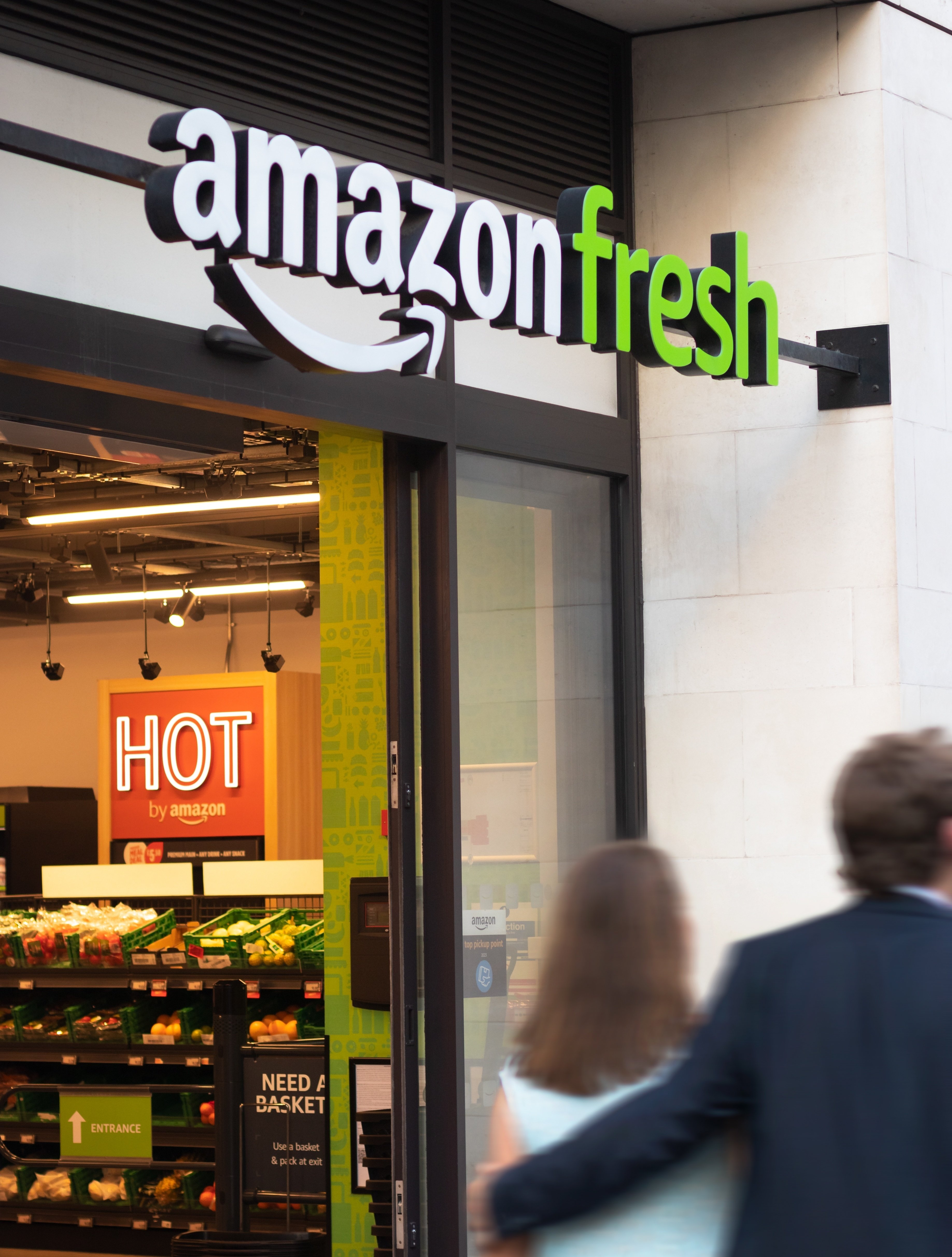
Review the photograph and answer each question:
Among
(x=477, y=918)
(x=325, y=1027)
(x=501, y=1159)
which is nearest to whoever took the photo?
(x=501, y=1159)

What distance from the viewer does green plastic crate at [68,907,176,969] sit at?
807cm

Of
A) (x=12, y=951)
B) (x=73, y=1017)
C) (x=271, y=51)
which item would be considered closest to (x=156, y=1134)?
(x=73, y=1017)

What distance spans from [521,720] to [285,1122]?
1.82 metres

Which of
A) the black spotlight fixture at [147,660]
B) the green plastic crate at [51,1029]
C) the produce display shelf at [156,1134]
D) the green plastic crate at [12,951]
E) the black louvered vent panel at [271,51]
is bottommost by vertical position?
the produce display shelf at [156,1134]

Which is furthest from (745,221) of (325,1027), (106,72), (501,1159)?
(501,1159)

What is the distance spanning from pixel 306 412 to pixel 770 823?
2329 mm

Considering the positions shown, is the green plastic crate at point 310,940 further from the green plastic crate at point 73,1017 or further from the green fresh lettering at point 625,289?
the green fresh lettering at point 625,289

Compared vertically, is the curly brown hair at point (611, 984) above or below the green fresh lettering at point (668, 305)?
below

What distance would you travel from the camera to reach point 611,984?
2.02 metres

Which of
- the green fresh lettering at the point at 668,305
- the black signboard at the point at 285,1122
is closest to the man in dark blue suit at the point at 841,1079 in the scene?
the green fresh lettering at the point at 668,305

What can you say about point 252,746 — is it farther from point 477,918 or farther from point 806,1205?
point 806,1205

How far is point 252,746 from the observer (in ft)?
39.8

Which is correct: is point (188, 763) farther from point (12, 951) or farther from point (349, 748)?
point (349, 748)

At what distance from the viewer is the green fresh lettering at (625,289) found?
4949 millimetres
